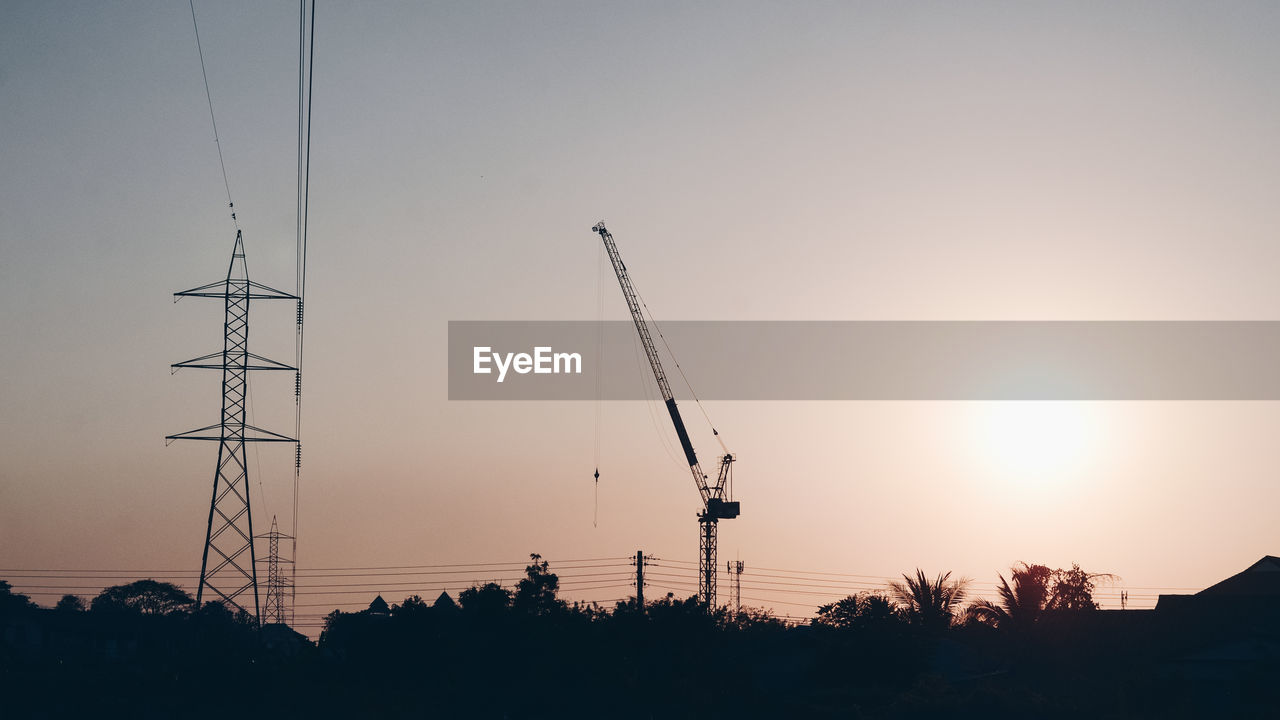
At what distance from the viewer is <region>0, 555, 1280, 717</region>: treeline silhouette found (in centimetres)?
5550

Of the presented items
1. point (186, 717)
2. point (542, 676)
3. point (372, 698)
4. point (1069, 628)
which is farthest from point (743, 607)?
point (186, 717)

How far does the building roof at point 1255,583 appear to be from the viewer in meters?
77.2

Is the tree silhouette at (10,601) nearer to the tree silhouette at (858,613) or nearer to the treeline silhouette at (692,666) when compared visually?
the treeline silhouette at (692,666)

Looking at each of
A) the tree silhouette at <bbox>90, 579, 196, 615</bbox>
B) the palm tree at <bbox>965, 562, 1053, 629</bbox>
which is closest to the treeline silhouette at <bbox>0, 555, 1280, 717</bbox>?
the palm tree at <bbox>965, 562, 1053, 629</bbox>

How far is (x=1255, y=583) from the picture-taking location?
3093 inches

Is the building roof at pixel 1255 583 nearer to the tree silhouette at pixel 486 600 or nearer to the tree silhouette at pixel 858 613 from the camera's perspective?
the tree silhouette at pixel 858 613

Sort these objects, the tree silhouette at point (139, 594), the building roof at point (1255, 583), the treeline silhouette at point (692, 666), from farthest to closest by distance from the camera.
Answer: the tree silhouette at point (139, 594), the building roof at point (1255, 583), the treeline silhouette at point (692, 666)

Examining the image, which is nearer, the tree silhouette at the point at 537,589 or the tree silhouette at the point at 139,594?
the tree silhouette at the point at 537,589

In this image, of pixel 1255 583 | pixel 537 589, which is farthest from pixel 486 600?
pixel 1255 583

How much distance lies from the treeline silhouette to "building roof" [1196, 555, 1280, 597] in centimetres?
424

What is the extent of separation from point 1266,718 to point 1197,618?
2125 cm

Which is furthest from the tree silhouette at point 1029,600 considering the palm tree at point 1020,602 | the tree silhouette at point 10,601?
the tree silhouette at point 10,601

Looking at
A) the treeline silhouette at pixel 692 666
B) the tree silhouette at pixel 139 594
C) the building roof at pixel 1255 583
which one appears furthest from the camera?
the tree silhouette at pixel 139 594

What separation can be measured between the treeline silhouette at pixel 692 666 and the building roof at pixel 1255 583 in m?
4.24
